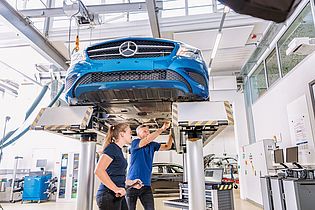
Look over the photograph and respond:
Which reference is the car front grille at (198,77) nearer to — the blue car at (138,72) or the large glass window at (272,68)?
the blue car at (138,72)

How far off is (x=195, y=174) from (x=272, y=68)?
5.24 meters

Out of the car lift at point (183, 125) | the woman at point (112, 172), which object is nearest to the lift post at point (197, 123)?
the car lift at point (183, 125)

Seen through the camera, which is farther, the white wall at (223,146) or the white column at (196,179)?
the white wall at (223,146)

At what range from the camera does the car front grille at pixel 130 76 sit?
6.83 feet

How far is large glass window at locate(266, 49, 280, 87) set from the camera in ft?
19.9

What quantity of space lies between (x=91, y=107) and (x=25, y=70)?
5376mm

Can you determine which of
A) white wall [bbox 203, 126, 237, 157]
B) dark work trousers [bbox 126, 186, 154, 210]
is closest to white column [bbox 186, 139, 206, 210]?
dark work trousers [bbox 126, 186, 154, 210]

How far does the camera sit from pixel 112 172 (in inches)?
82.2

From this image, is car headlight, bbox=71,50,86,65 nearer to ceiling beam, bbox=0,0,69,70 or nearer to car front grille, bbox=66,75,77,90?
car front grille, bbox=66,75,77,90

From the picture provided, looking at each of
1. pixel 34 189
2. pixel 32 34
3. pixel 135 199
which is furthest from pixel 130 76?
pixel 34 189

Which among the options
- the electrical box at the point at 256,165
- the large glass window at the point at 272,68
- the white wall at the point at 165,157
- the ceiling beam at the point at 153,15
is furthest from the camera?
the white wall at the point at 165,157

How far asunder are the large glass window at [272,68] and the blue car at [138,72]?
4644mm

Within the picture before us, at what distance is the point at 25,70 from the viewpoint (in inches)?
261

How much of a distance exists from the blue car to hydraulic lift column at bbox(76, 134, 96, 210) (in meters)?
0.61
